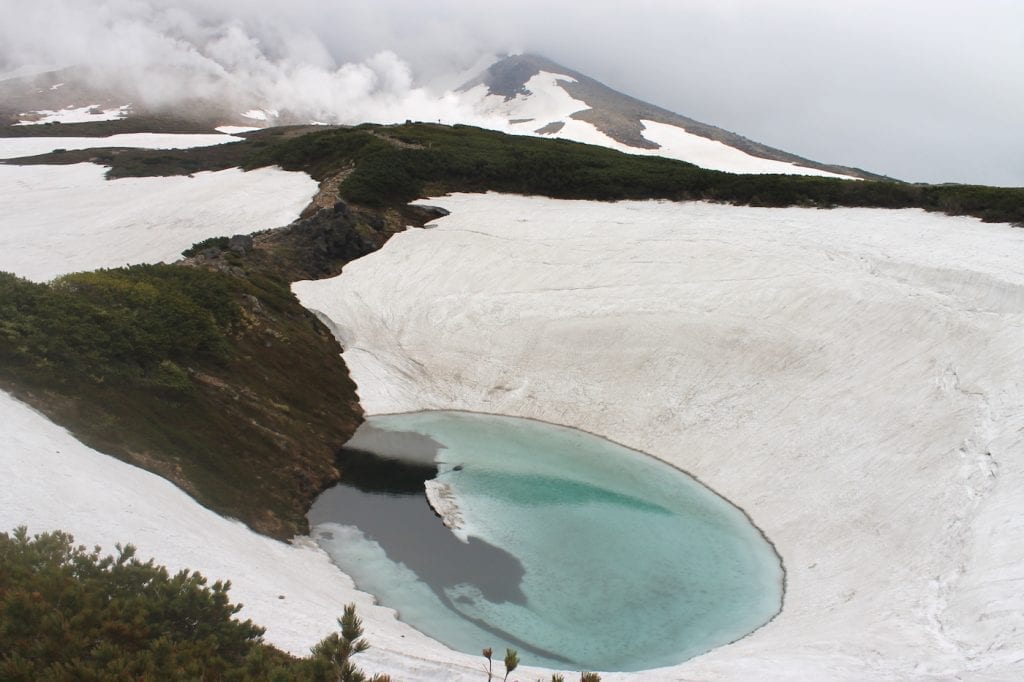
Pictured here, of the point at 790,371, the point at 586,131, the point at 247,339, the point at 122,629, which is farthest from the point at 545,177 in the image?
the point at 586,131

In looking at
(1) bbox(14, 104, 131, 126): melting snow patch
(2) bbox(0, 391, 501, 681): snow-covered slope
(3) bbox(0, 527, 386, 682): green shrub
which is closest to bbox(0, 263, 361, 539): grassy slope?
(2) bbox(0, 391, 501, 681): snow-covered slope

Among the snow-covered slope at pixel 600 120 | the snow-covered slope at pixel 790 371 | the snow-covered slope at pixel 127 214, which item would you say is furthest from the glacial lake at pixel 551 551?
the snow-covered slope at pixel 600 120

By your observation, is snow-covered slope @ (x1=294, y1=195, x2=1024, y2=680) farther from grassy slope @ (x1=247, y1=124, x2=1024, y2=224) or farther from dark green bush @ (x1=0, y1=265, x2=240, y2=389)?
dark green bush @ (x1=0, y1=265, x2=240, y2=389)

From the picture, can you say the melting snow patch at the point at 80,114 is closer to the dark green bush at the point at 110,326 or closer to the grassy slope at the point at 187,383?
the grassy slope at the point at 187,383

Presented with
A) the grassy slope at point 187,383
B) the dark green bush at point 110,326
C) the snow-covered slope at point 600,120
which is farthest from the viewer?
the snow-covered slope at point 600,120

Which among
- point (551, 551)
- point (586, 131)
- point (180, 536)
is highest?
point (586, 131)

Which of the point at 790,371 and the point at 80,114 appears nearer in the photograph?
the point at 790,371

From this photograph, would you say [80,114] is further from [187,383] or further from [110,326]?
[187,383]

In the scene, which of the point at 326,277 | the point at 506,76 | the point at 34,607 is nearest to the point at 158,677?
the point at 34,607
